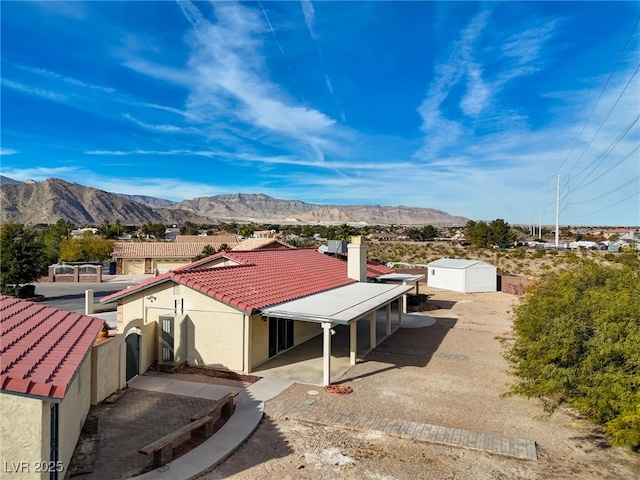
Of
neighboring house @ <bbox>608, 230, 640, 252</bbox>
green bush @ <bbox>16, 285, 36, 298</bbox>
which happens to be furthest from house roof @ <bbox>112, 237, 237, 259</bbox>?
neighboring house @ <bbox>608, 230, 640, 252</bbox>

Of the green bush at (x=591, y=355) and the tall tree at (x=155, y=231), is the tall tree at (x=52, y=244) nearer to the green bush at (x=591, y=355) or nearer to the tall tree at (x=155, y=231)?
the tall tree at (x=155, y=231)

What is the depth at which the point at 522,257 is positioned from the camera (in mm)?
62125

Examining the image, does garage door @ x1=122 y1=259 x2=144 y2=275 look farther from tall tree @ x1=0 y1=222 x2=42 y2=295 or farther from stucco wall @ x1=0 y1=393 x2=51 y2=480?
stucco wall @ x1=0 y1=393 x2=51 y2=480

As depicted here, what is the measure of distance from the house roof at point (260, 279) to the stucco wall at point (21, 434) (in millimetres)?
8179

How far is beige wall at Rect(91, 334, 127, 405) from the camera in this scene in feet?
40.8

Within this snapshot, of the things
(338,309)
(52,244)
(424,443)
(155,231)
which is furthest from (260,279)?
(155,231)

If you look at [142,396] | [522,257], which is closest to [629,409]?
[142,396]

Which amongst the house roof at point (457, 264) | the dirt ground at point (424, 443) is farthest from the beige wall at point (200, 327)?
the house roof at point (457, 264)

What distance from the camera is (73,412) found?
32.0 feet

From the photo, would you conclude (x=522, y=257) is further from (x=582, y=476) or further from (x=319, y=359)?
(x=582, y=476)

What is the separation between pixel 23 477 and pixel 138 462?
9.11 ft

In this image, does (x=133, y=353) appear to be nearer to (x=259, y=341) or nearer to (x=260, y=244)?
(x=259, y=341)

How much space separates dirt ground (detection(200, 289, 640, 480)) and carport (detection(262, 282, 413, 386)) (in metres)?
1.19

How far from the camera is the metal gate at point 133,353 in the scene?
15.2 metres
